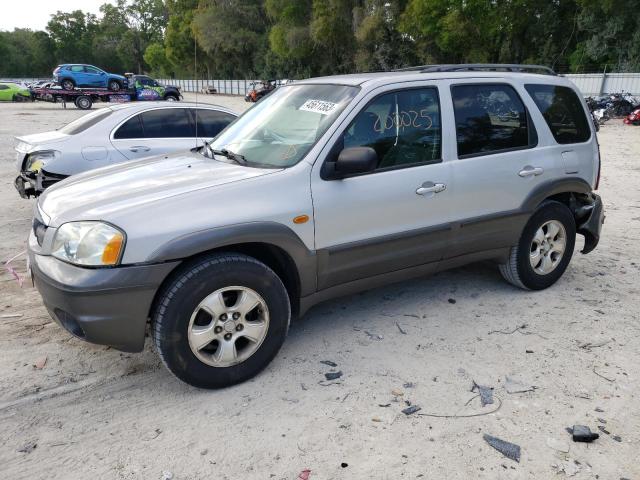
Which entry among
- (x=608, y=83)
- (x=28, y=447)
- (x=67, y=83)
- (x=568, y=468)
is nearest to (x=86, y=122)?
(x=28, y=447)

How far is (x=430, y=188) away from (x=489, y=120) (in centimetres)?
87

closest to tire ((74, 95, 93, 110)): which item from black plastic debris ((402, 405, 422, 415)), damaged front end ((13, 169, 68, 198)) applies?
damaged front end ((13, 169, 68, 198))

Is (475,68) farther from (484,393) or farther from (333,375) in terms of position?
(333,375)

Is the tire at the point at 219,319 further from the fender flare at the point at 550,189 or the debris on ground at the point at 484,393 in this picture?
the fender flare at the point at 550,189

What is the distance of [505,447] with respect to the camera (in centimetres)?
271

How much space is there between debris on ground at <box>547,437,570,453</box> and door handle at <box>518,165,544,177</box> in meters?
2.20

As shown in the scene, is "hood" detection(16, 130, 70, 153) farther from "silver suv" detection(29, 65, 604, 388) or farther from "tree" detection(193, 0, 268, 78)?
"tree" detection(193, 0, 268, 78)

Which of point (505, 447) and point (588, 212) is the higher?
point (588, 212)

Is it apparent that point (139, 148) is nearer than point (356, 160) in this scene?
No

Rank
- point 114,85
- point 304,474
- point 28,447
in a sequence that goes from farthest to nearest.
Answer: point 114,85 < point 28,447 < point 304,474

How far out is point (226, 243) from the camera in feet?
9.80

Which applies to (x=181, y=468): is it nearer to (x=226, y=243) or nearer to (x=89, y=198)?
(x=226, y=243)

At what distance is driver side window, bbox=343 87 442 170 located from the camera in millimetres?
3527

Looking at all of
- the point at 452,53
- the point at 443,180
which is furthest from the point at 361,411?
the point at 452,53
